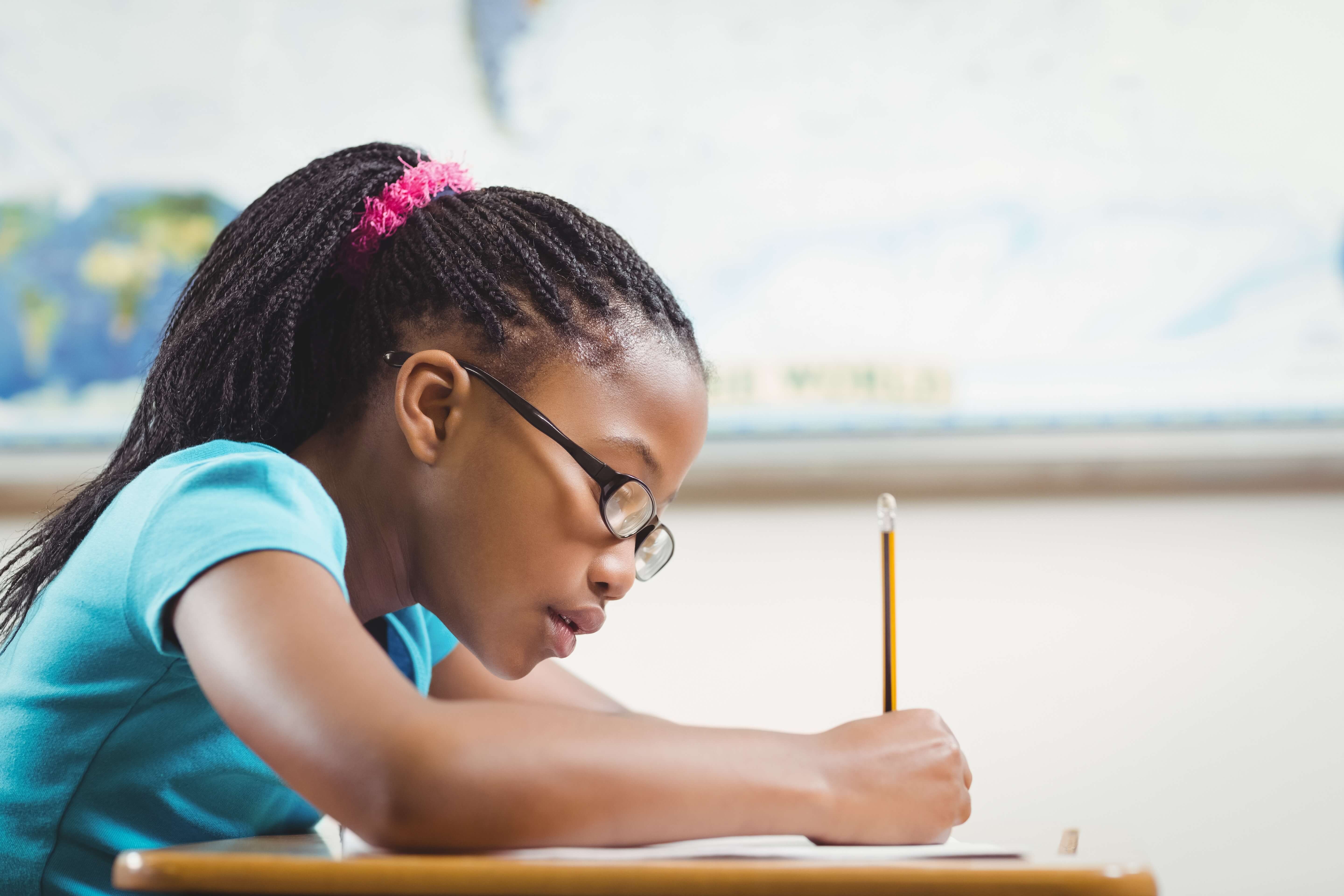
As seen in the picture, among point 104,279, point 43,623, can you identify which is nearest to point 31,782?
point 43,623

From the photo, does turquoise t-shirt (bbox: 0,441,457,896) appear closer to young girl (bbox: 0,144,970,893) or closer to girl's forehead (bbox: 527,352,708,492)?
young girl (bbox: 0,144,970,893)

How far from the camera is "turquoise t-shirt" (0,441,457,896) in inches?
23.1

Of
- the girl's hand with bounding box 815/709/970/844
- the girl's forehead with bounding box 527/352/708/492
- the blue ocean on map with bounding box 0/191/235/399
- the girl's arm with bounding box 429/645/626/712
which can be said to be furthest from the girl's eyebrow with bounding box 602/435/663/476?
the blue ocean on map with bounding box 0/191/235/399

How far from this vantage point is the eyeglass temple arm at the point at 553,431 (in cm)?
72

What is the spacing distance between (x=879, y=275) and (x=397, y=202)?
26.8 inches

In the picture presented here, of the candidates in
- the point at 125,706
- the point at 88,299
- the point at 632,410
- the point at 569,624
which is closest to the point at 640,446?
the point at 632,410

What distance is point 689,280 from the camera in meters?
1.34

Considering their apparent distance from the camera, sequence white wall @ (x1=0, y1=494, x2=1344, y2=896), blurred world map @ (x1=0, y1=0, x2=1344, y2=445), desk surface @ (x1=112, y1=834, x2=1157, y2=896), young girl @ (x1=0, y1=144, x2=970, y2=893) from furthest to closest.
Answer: blurred world map @ (x1=0, y1=0, x2=1344, y2=445), white wall @ (x1=0, y1=494, x2=1344, y2=896), young girl @ (x1=0, y1=144, x2=970, y2=893), desk surface @ (x1=112, y1=834, x2=1157, y2=896)

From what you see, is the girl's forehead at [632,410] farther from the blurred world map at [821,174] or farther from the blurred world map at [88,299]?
the blurred world map at [88,299]

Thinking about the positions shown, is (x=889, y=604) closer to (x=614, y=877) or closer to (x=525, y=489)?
(x=525, y=489)

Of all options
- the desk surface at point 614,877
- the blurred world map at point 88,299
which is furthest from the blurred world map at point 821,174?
the desk surface at point 614,877

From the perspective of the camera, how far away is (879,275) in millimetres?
1328

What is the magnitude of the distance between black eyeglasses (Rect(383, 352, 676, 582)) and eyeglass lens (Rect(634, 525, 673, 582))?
44 millimetres

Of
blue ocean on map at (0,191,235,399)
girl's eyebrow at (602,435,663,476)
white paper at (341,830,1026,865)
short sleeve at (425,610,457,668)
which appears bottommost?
white paper at (341,830,1026,865)
